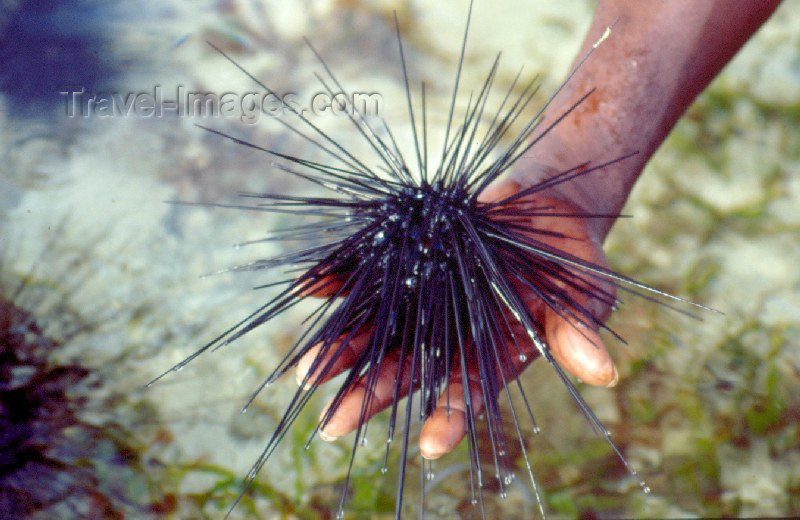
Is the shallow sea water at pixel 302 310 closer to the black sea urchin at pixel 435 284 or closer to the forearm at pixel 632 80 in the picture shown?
the forearm at pixel 632 80

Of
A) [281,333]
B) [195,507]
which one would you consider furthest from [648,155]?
[195,507]

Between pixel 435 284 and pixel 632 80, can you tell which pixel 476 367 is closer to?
pixel 435 284

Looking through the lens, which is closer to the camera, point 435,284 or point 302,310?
point 435,284

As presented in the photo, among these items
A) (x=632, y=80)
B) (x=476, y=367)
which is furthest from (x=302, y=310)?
(x=632, y=80)

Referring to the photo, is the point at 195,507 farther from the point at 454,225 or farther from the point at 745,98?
the point at 745,98

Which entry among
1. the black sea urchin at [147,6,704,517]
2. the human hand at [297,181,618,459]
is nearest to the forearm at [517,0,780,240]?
the human hand at [297,181,618,459]

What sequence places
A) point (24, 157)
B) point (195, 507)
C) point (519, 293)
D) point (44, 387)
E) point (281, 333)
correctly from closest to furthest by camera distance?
point (519, 293) → point (195, 507) → point (44, 387) → point (281, 333) → point (24, 157)

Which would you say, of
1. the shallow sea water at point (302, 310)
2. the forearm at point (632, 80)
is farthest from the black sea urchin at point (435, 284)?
the shallow sea water at point (302, 310)
